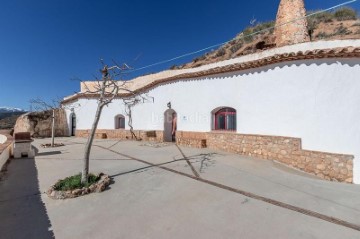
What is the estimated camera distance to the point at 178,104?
47.1ft

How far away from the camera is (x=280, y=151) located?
8719 mm

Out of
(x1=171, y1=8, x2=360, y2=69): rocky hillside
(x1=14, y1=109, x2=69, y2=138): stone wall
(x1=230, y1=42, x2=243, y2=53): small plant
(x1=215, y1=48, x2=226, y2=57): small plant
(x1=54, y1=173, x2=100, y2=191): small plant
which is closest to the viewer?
(x1=54, y1=173, x2=100, y2=191): small plant

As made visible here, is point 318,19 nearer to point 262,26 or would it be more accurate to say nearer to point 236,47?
point 262,26

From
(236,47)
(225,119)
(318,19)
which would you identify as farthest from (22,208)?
(318,19)

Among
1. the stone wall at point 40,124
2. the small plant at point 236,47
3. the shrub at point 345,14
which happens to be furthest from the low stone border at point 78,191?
the shrub at point 345,14

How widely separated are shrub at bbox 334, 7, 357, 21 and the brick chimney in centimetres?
819

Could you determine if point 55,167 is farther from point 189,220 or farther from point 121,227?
point 189,220

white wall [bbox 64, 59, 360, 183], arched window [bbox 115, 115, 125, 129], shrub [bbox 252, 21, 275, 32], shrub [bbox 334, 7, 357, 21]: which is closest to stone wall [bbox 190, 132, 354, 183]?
white wall [bbox 64, 59, 360, 183]

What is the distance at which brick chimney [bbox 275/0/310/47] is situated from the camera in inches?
632

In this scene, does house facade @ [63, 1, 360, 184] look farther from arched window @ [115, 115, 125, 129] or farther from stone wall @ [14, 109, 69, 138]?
stone wall @ [14, 109, 69, 138]

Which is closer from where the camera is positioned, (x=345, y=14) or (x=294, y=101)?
(x=294, y=101)

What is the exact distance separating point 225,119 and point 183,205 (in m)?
7.48

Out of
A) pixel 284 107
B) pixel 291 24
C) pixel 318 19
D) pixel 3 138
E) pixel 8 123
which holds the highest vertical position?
pixel 318 19

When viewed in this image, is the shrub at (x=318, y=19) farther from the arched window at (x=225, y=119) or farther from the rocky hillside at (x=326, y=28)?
the arched window at (x=225, y=119)
